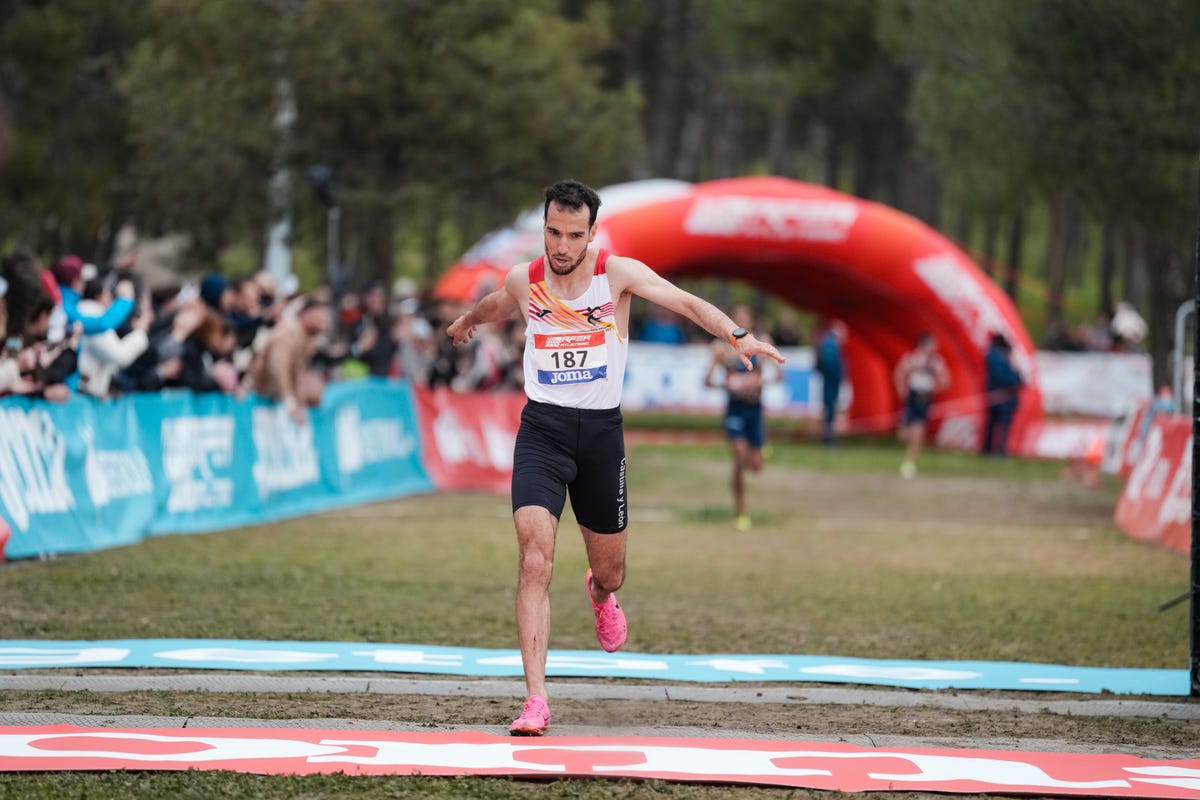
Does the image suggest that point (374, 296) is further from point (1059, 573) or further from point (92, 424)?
point (1059, 573)

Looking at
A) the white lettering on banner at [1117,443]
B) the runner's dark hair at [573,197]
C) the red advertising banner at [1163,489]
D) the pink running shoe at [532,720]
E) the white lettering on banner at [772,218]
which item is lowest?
the white lettering on banner at [1117,443]

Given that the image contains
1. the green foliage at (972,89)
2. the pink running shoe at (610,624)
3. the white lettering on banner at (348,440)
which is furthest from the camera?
the green foliage at (972,89)

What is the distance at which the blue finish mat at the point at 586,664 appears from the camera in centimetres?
809

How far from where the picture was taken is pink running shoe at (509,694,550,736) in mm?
6398

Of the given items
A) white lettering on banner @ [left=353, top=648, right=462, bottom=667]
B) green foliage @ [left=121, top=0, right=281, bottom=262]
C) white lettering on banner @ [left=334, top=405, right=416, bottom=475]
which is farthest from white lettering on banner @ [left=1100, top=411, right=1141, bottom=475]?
white lettering on banner @ [left=353, top=648, right=462, bottom=667]

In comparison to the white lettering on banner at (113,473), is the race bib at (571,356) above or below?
above

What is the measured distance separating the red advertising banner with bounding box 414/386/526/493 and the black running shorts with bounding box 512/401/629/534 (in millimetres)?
13627

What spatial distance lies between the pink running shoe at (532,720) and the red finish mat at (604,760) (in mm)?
77

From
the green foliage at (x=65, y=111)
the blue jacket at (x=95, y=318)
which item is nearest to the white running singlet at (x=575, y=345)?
the blue jacket at (x=95, y=318)

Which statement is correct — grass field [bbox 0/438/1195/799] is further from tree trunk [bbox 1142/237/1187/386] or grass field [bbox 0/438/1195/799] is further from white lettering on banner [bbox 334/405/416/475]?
tree trunk [bbox 1142/237/1187/386]

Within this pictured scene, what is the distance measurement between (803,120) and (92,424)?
50.1 m

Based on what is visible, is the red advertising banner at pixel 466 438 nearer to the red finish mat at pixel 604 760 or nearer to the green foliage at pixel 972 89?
the green foliage at pixel 972 89

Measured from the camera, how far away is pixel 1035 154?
76.1 ft

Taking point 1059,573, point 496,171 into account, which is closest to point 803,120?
point 496,171
